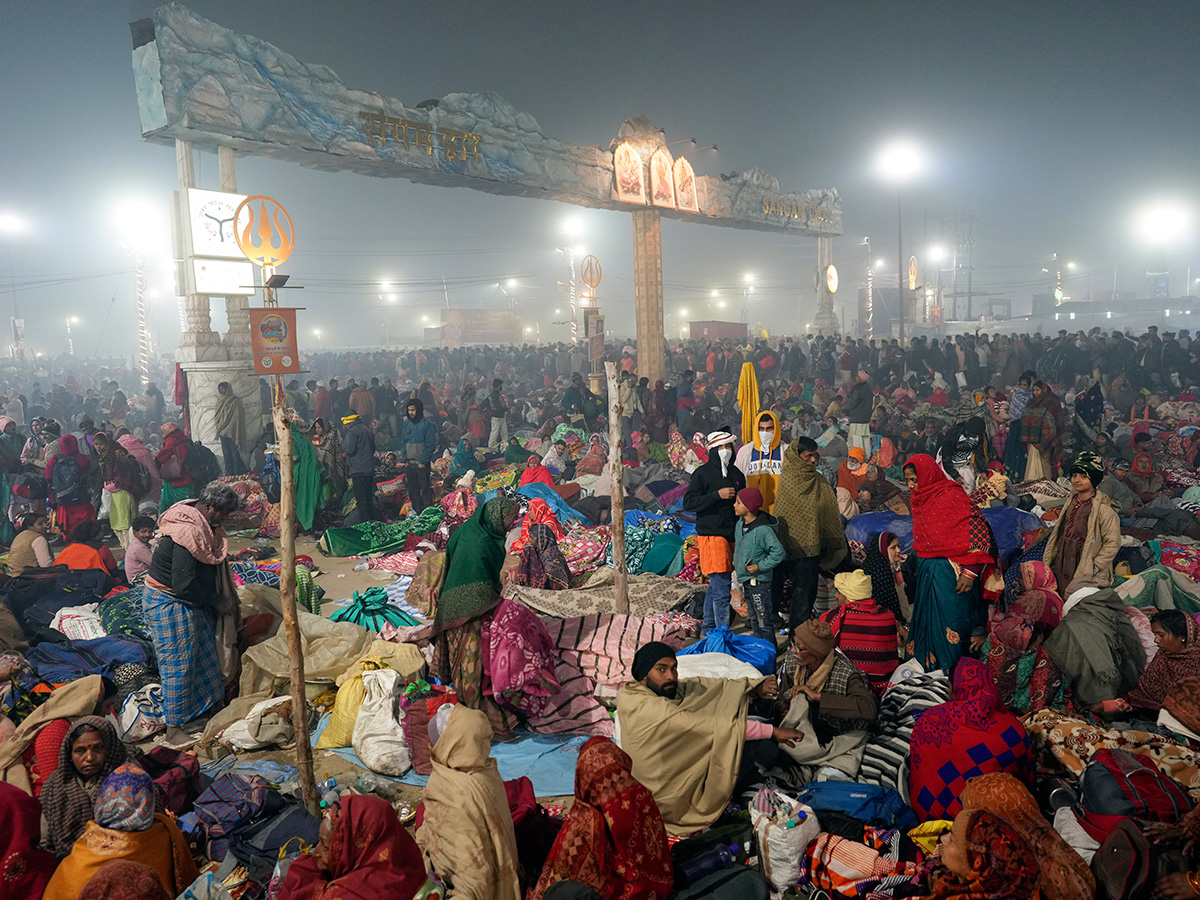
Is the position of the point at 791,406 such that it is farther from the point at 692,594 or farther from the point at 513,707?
the point at 513,707

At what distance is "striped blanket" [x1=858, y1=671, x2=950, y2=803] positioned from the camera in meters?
3.80

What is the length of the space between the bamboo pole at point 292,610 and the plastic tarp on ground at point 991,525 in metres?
5.27

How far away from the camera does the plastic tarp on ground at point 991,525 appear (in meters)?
7.23

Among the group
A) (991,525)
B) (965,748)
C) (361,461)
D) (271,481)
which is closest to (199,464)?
(271,481)

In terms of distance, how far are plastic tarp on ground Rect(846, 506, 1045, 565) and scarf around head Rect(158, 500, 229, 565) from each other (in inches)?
220

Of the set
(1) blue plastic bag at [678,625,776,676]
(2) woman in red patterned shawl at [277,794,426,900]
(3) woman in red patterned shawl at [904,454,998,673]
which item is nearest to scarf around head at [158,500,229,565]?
(2) woman in red patterned shawl at [277,794,426,900]

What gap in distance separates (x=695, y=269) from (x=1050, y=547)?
187 ft

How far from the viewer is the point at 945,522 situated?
4.85 m

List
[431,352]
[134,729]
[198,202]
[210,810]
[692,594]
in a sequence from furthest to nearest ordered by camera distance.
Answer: [431,352] < [198,202] < [692,594] < [134,729] < [210,810]

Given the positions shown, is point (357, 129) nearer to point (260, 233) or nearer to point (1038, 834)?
→ point (260, 233)

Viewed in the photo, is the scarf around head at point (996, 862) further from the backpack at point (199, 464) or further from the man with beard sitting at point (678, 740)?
the backpack at point (199, 464)

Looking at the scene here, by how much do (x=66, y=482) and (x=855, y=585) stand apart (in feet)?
28.3

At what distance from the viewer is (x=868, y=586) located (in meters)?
4.61

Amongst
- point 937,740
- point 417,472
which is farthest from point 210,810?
point 417,472
